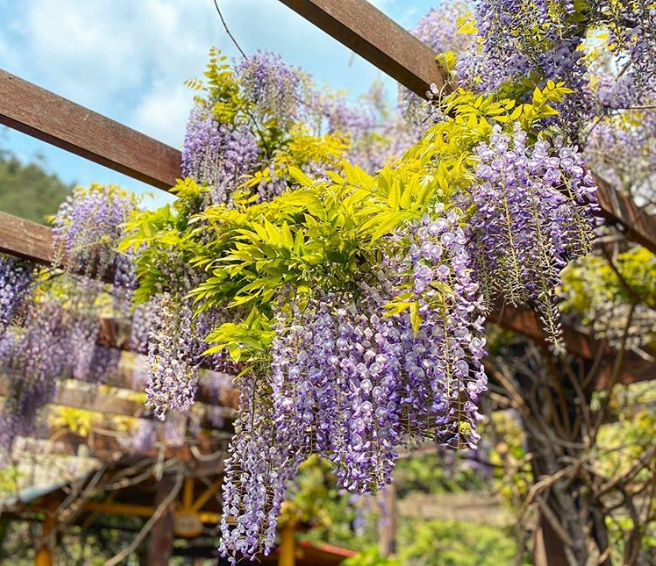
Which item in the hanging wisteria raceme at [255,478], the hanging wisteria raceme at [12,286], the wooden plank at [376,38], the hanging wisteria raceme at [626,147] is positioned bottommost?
the hanging wisteria raceme at [255,478]

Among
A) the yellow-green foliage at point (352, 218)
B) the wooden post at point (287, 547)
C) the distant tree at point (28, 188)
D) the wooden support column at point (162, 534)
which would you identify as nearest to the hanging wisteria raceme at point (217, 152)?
the yellow-green foliage at point (352, 218)

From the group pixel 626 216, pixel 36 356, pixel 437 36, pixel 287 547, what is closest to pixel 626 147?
pixel 626 216

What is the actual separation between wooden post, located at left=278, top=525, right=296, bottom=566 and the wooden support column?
1065 mm

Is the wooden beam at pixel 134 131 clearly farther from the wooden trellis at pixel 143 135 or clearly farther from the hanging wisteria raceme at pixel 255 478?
the hanging wisteria raceme at pixel 255 478

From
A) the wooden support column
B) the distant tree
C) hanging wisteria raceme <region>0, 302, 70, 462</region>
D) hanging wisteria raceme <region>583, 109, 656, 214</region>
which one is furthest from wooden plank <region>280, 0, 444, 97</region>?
the distant tree

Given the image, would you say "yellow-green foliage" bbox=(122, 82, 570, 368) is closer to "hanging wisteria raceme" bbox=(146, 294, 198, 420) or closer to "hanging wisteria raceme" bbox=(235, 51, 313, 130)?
"hanging wisteria raceme" bbox=(146, 294, 198, 420)

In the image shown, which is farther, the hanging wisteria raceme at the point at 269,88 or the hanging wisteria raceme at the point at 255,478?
the hanging wisteria raceme at the point at 269,88

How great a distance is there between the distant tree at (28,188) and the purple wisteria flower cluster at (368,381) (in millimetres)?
14197

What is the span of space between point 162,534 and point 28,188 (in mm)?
13385

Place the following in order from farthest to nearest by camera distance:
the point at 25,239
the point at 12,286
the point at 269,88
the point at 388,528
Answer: the point at 388,528
the point at 12,286
the point at 25,239
the point at 269,88

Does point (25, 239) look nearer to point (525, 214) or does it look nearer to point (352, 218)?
point (352, 218)

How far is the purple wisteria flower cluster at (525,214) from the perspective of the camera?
6.27 feet

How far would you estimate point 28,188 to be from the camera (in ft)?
57.7

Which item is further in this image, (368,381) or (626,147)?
(626,147)
